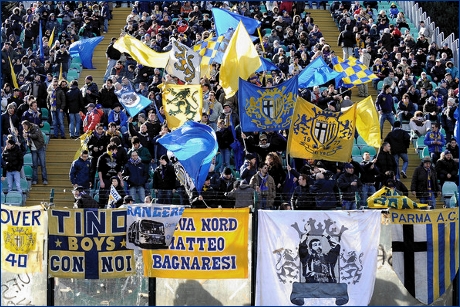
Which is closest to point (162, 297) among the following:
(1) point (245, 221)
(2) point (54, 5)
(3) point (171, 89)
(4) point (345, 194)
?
(1) point (245, 221)

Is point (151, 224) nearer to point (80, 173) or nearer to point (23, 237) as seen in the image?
point (23, 237)

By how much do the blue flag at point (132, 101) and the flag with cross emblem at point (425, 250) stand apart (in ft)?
27.4

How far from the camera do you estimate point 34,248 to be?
24891mm

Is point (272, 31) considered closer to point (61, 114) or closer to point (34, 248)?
point (61, 114)

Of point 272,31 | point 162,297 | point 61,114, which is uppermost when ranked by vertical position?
point 272,31

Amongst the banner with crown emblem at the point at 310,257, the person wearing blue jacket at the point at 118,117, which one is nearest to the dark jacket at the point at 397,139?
the banner with crown emblem at the point at 310,257

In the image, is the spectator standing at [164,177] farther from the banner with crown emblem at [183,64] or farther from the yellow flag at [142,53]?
the yellow flag at [142,53]

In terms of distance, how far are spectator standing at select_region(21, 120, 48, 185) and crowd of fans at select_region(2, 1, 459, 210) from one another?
0.42 ft

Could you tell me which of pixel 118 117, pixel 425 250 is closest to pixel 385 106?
pixel 118 117

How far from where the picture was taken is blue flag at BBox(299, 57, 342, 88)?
110 feet

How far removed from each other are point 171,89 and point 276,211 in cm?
623

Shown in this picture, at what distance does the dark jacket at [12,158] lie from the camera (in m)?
28.7

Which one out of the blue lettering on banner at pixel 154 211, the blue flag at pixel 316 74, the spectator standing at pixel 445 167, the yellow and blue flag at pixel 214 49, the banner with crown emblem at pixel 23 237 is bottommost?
the banner with crown emblem at pixel 23 237

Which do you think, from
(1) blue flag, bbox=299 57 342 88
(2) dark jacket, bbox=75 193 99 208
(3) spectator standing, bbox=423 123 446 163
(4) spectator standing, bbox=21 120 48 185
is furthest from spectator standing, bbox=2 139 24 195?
(3) spectator standing, bbox=423 123 446 163
